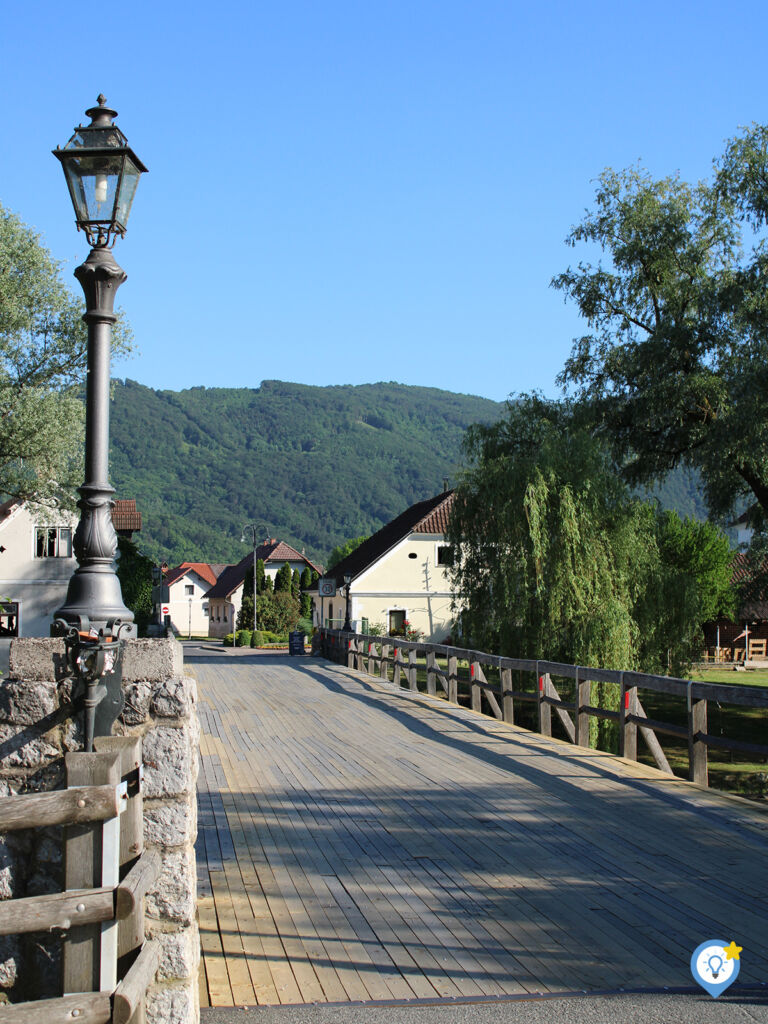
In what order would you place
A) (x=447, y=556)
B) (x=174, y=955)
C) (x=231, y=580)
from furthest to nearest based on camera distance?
(x=231, y=580) → (x=447, y=556) → (x=174, y=955)

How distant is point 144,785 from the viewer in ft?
12.6

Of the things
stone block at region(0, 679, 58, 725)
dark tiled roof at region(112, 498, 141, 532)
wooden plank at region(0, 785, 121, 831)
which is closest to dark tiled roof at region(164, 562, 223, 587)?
dark tiled roof at region(112, 498, 141, 532)

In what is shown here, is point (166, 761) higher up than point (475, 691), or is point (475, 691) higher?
point (166, 761)

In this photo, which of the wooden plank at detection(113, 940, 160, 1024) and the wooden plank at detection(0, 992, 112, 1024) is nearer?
the wooden plank at detection(0, 992, 112, 1024)

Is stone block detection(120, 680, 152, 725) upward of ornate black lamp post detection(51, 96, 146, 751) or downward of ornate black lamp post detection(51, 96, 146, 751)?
downward

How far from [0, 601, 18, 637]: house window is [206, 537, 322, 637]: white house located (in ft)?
152

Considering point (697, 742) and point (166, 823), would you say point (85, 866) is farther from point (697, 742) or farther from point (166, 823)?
point (697, 742)

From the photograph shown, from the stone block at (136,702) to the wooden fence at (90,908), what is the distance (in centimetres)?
32

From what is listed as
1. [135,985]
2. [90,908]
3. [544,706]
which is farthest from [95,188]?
[544,706]

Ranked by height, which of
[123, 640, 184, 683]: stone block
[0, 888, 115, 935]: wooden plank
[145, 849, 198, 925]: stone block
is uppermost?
[123, 640, 184, 683]: stone block

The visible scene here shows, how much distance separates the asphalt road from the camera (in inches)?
162

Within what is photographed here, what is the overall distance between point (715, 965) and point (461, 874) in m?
1.96

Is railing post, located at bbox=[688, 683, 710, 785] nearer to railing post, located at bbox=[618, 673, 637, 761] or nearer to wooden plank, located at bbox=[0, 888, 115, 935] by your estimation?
railing post, located at bbox=[618, 673, 637, 761]

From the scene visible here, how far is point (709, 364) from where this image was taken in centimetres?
2081
